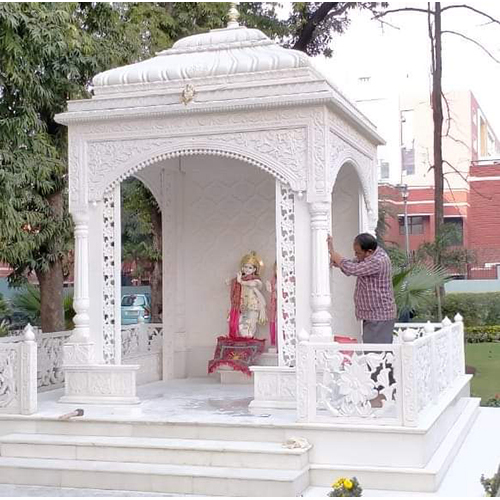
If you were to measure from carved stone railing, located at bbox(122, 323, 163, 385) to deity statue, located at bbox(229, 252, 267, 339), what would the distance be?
0.97 m

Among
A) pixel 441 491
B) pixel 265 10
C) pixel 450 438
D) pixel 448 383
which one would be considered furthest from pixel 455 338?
pixel 265 10

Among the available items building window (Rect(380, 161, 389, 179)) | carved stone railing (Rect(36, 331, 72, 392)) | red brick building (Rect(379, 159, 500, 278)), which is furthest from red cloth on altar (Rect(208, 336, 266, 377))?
building window (Rect(380, 161, 389, 179))

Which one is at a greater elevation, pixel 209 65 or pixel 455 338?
pixel 209 65

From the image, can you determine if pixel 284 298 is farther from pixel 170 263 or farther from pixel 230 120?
pixel 170 263

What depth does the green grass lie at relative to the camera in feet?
39.0

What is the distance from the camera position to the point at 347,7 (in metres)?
15.9

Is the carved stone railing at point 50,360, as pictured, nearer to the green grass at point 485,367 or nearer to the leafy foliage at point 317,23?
the green grass at point 485,367

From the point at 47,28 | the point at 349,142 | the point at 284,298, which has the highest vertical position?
the point at 47,28

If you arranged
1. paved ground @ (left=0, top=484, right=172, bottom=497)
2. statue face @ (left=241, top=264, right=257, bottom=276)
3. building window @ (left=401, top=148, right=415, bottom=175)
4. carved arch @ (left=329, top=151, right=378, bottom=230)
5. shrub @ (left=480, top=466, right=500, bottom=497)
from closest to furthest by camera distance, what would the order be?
shrub @ (left=480, top=466, right=500, bottom=497) < paved ground @ (left=0, top=484, right=172, bottom=497) < carved arch @ (left=329, top=151, right=378, bottom=230) < statue face @ (left=241, top=264, right=257, bottom=276) < building window @ (left=401, top=148, right=415, bottom=175)

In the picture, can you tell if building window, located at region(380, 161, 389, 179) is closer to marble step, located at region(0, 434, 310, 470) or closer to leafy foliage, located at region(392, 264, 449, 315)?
leafy foliage, located at region(392, 264, 449, 315)

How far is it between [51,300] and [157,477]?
5.58m

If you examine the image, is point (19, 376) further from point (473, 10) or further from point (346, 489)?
point (473, 10)

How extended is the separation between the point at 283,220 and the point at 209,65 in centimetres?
167

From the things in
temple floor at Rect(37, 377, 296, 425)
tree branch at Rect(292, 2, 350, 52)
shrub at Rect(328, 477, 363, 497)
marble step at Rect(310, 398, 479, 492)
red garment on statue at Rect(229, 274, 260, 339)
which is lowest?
marble step at Rect(310, 398, 479, 492)
